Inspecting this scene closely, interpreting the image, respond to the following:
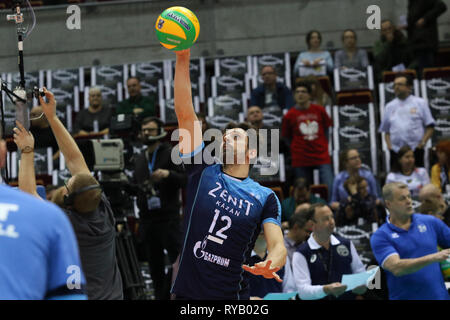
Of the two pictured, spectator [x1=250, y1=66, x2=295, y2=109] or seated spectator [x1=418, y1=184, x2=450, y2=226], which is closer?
seated spectator [x1=418, y1=184, x2=450, y2=226]

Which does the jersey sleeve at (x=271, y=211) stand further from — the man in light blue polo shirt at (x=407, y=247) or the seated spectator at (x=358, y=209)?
the seated spectator at (x=358, y=209)

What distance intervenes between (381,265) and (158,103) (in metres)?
6.40

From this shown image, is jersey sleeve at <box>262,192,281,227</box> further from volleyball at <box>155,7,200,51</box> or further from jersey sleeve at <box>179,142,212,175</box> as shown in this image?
volleyball at <box>155,7,200,51</box>

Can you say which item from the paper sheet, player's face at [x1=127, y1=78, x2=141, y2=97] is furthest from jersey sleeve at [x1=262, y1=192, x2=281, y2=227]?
player's face at [x1=127, y1=78, x2=141, y2=97]

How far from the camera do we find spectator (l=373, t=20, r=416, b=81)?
480 inches

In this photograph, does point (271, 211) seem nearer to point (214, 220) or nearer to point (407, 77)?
point (214, 220)

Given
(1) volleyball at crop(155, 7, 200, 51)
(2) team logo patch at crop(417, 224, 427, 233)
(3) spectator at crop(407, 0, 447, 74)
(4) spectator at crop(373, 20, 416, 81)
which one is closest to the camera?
(1) volleyball at crop(155, 7, 200, 51)

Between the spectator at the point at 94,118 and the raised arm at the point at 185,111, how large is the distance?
21.6 ft

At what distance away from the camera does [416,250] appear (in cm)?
693

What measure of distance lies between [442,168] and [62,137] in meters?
6.10

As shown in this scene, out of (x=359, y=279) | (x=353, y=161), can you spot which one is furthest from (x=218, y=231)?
(x=353, y=161)

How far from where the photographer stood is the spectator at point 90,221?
15.7 feet

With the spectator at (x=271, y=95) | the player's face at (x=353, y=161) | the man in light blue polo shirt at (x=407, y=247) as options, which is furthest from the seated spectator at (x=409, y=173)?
the man in light blue polo shirt at (x=407, y=247)

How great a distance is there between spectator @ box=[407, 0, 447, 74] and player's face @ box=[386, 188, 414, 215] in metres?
5.95
